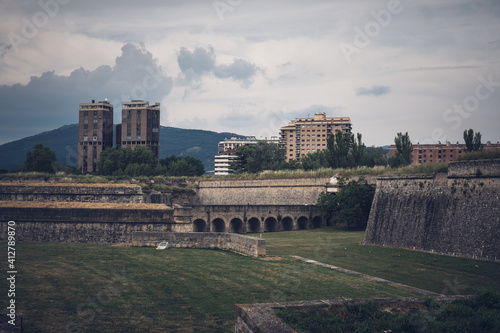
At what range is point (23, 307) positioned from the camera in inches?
649

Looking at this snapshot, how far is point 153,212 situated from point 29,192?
24.3 meters

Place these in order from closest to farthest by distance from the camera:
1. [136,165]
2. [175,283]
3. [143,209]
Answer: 1. [175,283]
2. [143,209]
3. [136,165]

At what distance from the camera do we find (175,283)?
2094 centimetres

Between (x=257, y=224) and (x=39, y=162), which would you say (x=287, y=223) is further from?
(x=39, y=162)

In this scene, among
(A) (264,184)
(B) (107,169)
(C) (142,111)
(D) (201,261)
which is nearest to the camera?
(D) (201,261)

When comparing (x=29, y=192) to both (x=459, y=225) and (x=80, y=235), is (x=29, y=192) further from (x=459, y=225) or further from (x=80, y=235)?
(x=459, y=225)

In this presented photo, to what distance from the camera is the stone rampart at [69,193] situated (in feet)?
177

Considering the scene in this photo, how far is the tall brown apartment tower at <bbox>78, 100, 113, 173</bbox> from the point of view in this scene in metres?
140

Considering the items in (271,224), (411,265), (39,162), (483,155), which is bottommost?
(271,224)

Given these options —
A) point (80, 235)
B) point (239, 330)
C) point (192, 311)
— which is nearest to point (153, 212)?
point (80, 235)

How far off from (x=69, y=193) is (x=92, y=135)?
9131 centimetres

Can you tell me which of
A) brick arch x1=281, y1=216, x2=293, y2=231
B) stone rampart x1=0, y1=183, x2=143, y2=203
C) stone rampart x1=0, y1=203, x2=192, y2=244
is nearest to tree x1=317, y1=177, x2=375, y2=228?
brick arch x1=281, y1=216, x2=293, y2=231

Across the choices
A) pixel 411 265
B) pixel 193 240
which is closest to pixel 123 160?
pixel 193 240

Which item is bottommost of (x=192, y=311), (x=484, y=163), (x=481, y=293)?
(x=192, y=311)
